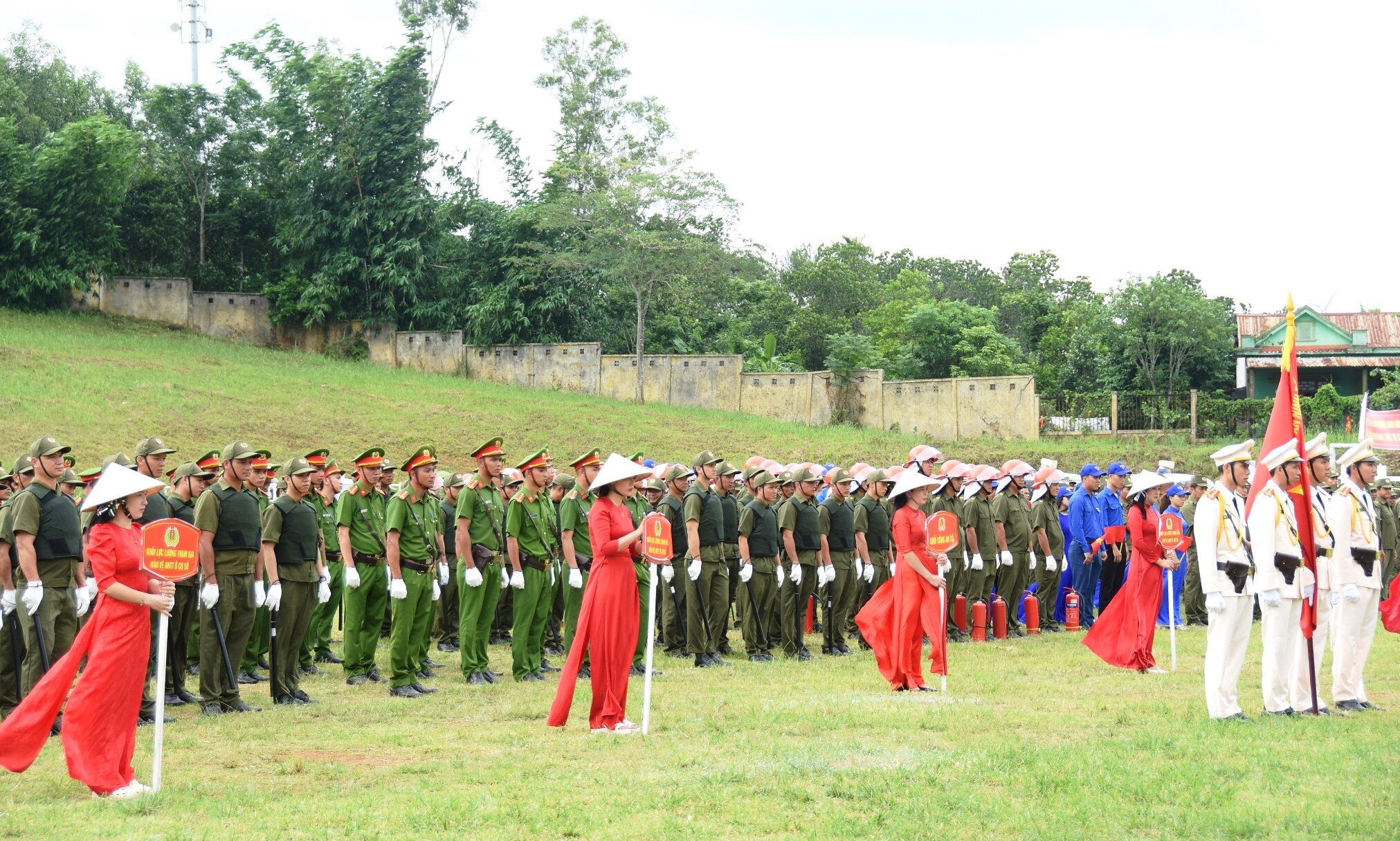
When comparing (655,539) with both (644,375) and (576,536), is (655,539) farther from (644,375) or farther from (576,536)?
(644,375)

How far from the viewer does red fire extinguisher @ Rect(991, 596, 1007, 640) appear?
17.2m

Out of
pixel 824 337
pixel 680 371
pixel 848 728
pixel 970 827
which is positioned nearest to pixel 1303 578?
pixel 848 728

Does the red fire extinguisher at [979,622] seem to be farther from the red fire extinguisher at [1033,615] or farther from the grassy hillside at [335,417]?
the grassy hillside at [335,417]

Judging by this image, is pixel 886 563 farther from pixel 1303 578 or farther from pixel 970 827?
pixel 970 827

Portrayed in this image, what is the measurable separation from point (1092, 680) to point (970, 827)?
246 inches

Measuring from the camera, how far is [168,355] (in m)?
39.4

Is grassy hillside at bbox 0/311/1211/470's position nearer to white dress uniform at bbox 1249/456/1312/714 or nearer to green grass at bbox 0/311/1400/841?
green grass at bbox 0/311/1400/841

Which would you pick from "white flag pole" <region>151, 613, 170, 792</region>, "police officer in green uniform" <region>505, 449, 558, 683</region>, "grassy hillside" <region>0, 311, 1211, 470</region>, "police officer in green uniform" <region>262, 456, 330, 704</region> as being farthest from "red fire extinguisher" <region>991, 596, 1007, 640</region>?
"grassy hillside" <region>0, 311, 1211, 470</region>

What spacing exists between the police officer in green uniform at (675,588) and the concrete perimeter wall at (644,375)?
74.4ft

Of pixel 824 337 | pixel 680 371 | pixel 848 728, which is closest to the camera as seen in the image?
pixel 848 728

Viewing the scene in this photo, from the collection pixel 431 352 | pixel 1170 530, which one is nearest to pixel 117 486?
pixel 1170 530

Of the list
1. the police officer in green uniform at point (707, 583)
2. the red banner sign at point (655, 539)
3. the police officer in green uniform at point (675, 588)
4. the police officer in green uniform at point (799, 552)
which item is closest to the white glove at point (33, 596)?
the red banner sign at point (655, 539)

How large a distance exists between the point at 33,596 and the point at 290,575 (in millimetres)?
2231

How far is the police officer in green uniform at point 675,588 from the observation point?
1510cm
